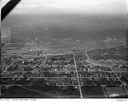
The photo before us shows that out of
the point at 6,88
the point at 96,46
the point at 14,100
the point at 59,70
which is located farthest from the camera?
the point at 96,46

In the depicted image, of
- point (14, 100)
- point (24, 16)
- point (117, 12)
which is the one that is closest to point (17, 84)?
point (14, 100)

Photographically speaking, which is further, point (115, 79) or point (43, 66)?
point (43, 66)

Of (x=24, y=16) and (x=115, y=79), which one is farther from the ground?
(x=24, y=16)

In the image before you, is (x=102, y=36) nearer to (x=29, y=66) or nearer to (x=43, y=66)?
(x=43, y=66)

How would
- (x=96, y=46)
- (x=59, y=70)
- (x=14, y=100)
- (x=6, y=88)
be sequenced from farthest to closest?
(x=96, y=46) < (x=59, y=70) < (x=6, y=88) < (x=14, y=100)

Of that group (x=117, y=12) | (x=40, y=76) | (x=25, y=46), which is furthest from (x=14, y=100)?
(x=117, y=12)

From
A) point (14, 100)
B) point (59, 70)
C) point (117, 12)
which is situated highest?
point (117, 12)
